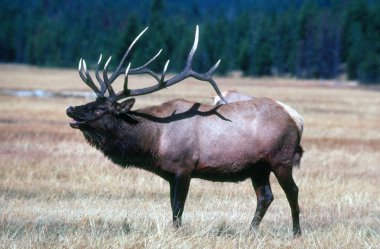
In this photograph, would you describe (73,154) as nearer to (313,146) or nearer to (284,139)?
(313,146)

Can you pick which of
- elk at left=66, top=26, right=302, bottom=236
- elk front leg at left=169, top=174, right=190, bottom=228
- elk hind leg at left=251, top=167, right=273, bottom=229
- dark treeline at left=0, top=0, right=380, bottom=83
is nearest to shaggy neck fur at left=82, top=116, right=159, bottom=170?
elk at left=66, top=26, right=302, bottom=236

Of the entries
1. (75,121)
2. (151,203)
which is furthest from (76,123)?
(151,203)

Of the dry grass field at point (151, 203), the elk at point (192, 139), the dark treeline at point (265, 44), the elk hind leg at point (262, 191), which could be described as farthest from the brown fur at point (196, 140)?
the dark treeline at point (265, 44)

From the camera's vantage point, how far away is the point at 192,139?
10320 mm

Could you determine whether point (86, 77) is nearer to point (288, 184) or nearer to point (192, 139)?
point (192, 139)

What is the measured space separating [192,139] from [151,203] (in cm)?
207

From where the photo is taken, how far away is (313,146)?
21.3 metres

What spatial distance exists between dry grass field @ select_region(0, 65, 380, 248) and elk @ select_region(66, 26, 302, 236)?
0.64 meters

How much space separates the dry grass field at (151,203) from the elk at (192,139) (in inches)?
25.4

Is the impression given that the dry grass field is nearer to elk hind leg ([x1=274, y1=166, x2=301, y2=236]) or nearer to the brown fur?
elk hind leg ([x1=274, y1=166, x2=301, y2=236])

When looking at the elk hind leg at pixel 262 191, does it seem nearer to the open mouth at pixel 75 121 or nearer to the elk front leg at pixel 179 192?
the elk front leg at pixel 179 192

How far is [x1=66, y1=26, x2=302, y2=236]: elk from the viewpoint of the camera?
33.6ft

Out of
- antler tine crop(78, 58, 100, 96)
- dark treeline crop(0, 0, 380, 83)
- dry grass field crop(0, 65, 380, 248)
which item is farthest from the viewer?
dark treeline crop(0, 0, 380, 83)

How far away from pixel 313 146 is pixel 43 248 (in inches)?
572
